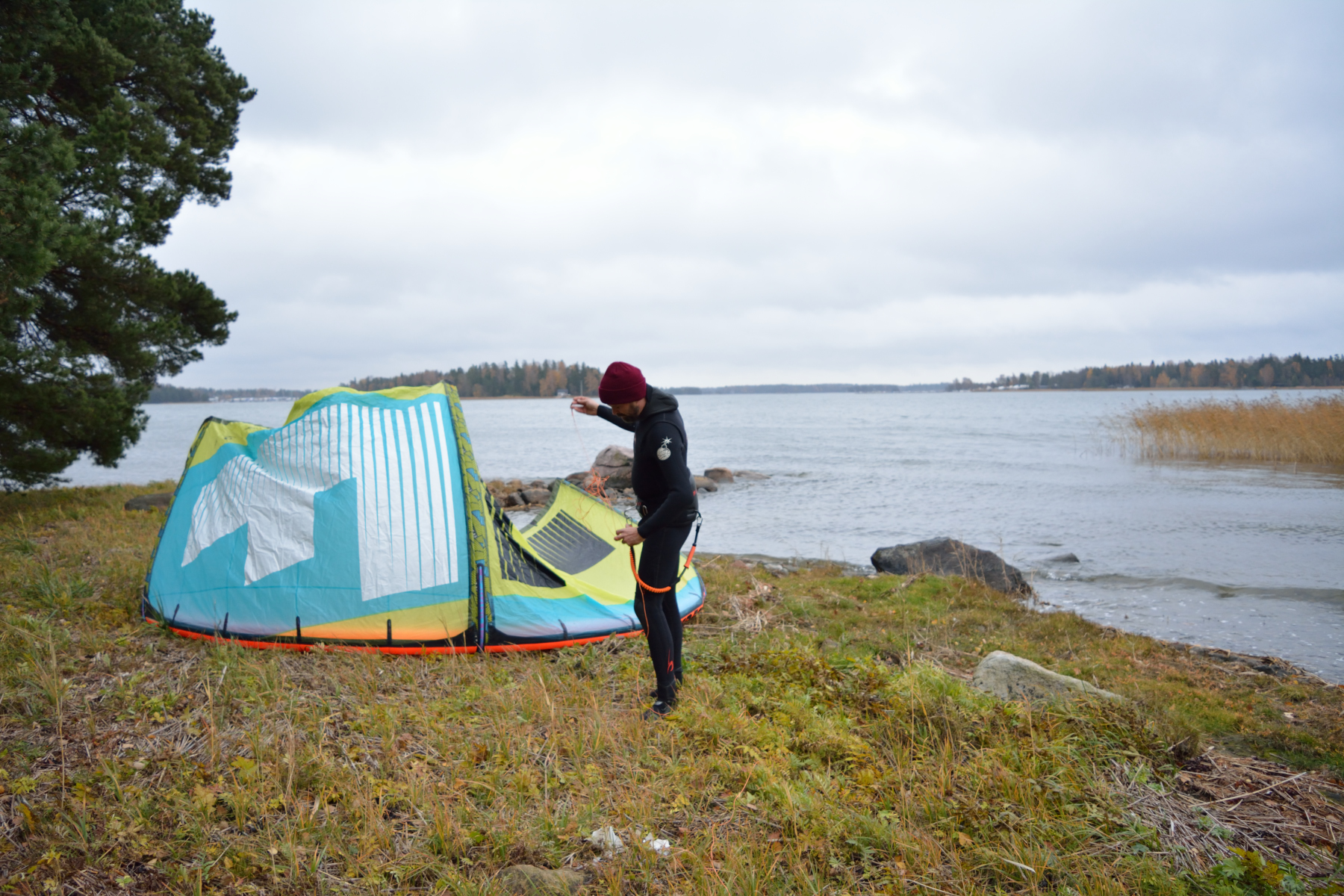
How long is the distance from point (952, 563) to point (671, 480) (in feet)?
27.5

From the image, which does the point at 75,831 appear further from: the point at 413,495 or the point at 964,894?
the point at 964,894

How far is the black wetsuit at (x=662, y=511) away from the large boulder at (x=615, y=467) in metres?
19.0

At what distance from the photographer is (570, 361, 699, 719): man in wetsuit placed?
14.0ft

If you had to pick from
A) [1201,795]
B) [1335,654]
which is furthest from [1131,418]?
[1201,795]

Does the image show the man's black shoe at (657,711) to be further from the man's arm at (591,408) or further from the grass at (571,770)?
the man's arm at (591,408)

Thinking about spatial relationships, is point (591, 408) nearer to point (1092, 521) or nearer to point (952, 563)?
point (952, 563)

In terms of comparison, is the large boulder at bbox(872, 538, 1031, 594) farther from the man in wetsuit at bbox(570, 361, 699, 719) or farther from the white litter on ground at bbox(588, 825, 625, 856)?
the white litter on ground at bbox(588, 825, 625, 856)

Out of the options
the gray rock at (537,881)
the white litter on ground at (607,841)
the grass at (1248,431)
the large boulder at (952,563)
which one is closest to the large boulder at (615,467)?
the large boulder at (952,563)

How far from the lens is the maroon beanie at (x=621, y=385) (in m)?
4.27

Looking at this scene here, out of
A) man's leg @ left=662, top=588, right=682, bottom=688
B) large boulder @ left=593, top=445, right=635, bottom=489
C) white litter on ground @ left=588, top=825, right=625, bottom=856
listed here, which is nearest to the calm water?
large boulder @ left=593, top=445, right=635, bottom=489

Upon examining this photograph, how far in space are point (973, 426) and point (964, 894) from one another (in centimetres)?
6005

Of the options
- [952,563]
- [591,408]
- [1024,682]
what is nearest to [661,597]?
[591,408]

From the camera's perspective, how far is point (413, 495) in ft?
18.6

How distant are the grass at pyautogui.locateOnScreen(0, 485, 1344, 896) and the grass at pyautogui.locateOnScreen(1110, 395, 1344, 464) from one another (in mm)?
24666
